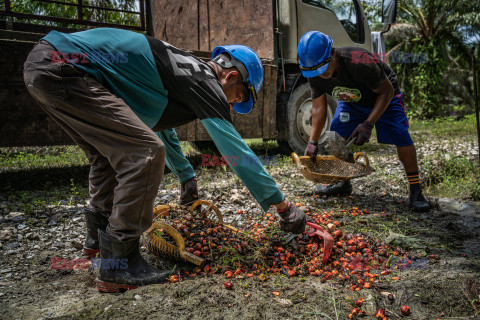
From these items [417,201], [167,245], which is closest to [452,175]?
[417,201]

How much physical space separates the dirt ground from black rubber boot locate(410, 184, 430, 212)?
78 mm

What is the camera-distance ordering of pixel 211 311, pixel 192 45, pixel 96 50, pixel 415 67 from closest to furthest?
1. pixel 211 311
2. pixel 96 50
3. pixel 192 45
4. pixel 415 67

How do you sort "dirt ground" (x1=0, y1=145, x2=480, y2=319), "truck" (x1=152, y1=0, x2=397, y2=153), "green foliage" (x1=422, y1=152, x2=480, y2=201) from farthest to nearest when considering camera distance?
1. "truck" (x1=152, y1=0, x2=397, y2=153)
2. "green foliage" (x1=422, y1=152, x2=480, y2=201)
3. "dirt ground" (x1=0, y1=145, x2=480, y2=319)

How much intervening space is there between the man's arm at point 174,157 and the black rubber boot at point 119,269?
0.89 m

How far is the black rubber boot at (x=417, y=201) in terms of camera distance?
3.49 meters

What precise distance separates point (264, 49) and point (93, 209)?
4.21m

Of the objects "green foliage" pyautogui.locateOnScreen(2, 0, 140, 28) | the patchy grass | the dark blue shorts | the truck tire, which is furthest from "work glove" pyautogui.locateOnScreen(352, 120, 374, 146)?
"green foliage" pyautogui.locateOnScreen(2, 0, 140, 28)

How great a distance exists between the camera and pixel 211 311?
1.85m

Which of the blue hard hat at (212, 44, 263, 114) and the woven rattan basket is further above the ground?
the blue hard hat at (212, 44, 263, 114)

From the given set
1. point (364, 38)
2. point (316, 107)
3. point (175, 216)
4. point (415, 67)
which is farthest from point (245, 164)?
point (415, 67)

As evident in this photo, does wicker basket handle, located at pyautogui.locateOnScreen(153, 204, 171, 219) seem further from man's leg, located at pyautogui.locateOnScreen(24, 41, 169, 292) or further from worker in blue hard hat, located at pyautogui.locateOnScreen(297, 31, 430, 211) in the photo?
worker in blue hard hat, located at pyautogui.locateOnScreen(297, 31, 430, 211)

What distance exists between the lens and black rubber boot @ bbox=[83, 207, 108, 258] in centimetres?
252

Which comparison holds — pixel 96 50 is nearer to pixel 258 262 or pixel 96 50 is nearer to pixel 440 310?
pixel 258 262

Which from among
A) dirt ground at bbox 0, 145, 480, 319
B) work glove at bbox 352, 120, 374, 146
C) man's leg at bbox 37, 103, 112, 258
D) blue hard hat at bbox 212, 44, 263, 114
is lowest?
dirt ground at bbox 0, 145, 480, 319
